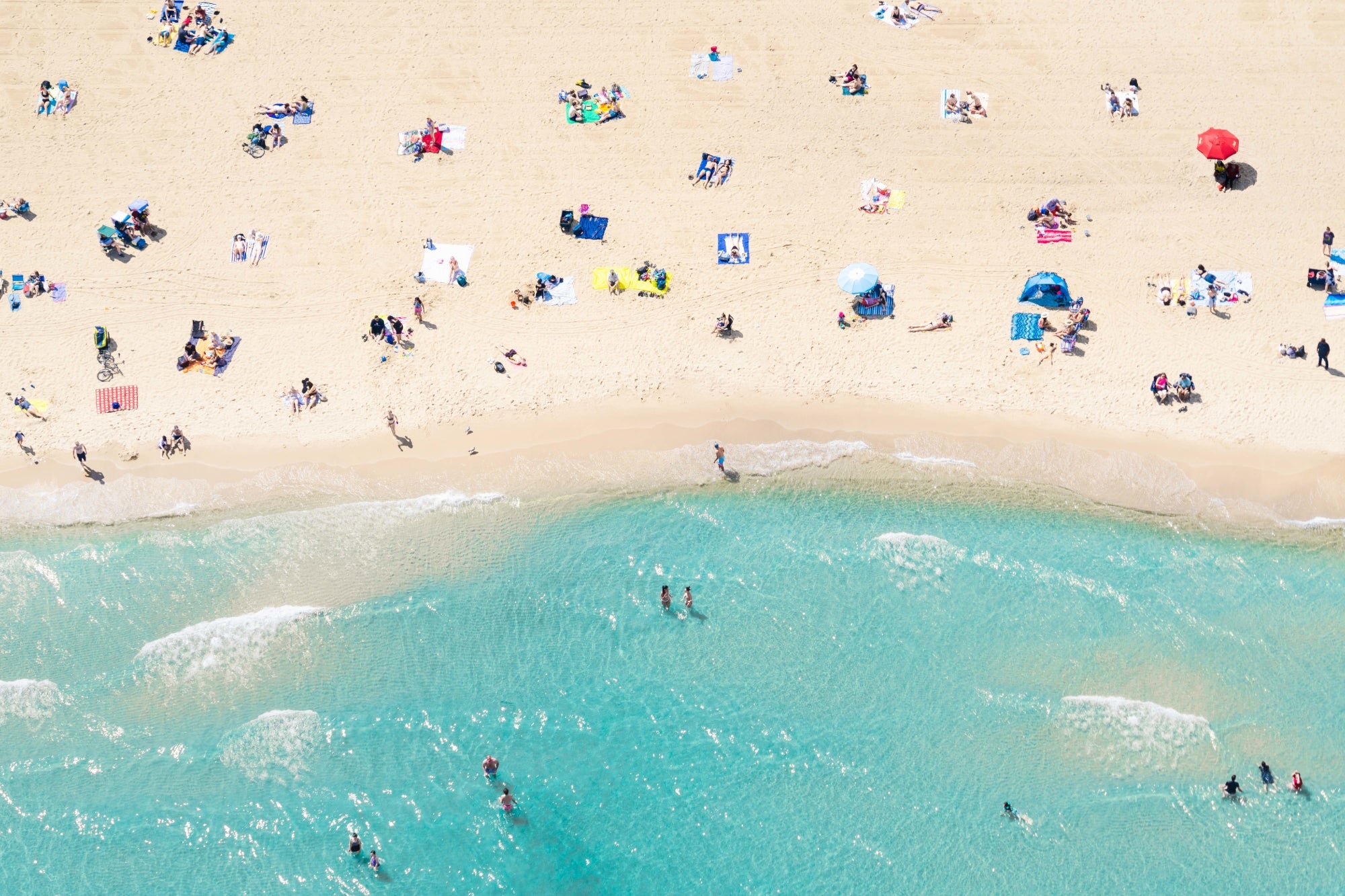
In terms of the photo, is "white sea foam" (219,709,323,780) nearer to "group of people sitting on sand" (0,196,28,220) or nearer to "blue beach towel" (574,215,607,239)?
"blue beach towel" (574,215,607,239)

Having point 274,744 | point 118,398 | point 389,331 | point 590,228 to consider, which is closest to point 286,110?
point 389,331

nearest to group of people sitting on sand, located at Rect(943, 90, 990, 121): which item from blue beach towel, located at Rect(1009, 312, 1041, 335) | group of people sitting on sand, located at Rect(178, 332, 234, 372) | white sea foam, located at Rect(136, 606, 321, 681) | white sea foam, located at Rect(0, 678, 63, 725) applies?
blue beach towel, located at Rect(1009, 312, 1041, 335)

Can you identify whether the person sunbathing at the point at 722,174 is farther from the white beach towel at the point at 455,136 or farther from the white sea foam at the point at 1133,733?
the white sea foam at the point at 1133,733

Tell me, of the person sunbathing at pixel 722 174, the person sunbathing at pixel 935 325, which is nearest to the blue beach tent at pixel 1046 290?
the person sunbathing at pixel 935 325

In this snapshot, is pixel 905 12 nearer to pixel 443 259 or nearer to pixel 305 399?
pixel 443 259

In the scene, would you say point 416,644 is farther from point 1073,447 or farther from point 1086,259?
point 1086,259

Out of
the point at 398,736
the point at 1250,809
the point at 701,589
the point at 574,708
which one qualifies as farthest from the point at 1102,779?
the point at 398,736

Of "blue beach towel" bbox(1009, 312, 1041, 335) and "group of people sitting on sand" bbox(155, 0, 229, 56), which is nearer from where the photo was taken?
"blue beach towel" bbox(1009, 312, 1041, 335)
